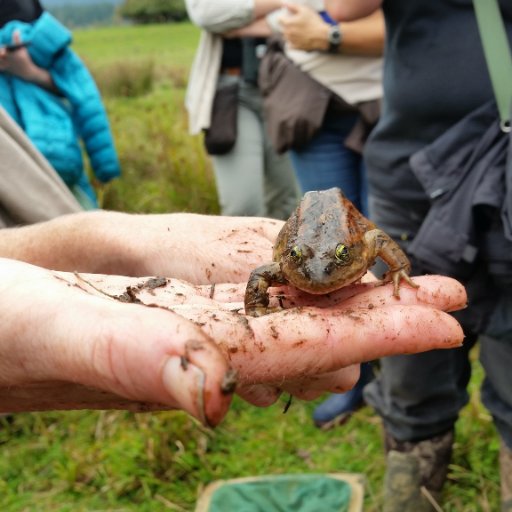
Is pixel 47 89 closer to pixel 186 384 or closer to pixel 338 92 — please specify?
pixel 338 92

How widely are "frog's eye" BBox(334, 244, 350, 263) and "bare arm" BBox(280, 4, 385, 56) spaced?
91.7 inches

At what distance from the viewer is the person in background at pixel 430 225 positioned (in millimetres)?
2938

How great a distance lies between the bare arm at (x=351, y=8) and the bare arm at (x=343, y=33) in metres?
0.87

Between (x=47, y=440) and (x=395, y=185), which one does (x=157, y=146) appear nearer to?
(x=47, y=440)

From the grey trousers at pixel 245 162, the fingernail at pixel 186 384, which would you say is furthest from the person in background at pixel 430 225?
the grey trousers at pixel 245 162

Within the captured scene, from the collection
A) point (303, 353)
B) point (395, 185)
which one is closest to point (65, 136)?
point (395, 185)

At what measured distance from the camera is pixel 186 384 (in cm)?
137

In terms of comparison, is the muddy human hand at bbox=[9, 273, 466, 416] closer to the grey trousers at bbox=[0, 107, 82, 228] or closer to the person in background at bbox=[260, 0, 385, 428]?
the grey trousers at bbox=[0, 107, 82, 228]

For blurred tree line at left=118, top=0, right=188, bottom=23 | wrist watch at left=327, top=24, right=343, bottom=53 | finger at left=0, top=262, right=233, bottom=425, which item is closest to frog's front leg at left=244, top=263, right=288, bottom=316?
finger at left=0, top=262, right=233, bottom=425

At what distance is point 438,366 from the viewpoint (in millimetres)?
3568

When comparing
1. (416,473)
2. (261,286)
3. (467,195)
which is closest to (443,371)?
(416,473)

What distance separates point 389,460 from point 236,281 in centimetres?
173

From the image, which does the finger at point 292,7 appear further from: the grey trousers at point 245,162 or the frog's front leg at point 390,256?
the frog's front leg at point 390,256

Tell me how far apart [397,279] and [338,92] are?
91.8 inches
